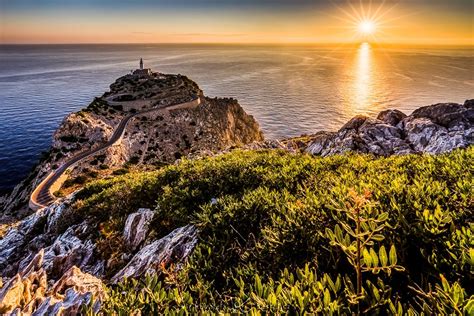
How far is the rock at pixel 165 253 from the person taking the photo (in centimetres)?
747

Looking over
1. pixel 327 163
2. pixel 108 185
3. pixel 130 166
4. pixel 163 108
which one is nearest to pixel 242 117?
pixel 163 108

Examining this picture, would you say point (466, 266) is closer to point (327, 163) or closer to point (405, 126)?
point (327, 163)

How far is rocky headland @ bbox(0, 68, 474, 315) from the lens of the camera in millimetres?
6914

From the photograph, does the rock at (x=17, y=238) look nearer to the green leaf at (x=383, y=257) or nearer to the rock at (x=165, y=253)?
the rock at (x=165, y=253)

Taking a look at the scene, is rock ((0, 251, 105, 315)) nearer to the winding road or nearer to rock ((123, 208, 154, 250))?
rock ((123, 208, 154, 250))

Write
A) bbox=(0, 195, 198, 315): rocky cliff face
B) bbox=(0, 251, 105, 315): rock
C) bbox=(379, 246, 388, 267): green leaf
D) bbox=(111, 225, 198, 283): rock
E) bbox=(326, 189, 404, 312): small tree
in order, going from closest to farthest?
bbox=(326, 189, 404, 312): small tree
bbox=(379, 246, 388, 267): green leaf
bbox=(0, 251, 105, 315): rock
bbox=(0, 195, 198, 315): rocky cliff face
bbox=(111, 225, 198, 283): rock

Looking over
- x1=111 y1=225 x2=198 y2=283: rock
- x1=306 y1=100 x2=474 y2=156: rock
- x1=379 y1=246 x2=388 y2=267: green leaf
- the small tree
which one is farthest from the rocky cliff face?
x1=306 y1=100 x2=474 y2=156: rock

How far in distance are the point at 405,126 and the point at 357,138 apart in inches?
227

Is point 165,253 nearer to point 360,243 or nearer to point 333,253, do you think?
point 333,253

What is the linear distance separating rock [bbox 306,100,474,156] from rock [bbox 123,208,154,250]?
1932cm

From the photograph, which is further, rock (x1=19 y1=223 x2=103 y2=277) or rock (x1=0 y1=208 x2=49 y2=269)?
rock (x1=0 y1=208 x2=49 y2=269)

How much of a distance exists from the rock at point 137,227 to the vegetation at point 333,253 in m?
1.27

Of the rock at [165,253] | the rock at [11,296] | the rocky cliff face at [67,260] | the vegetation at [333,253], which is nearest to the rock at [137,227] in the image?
the rocky cliff face at [67,260]

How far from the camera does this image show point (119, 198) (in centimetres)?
1493
